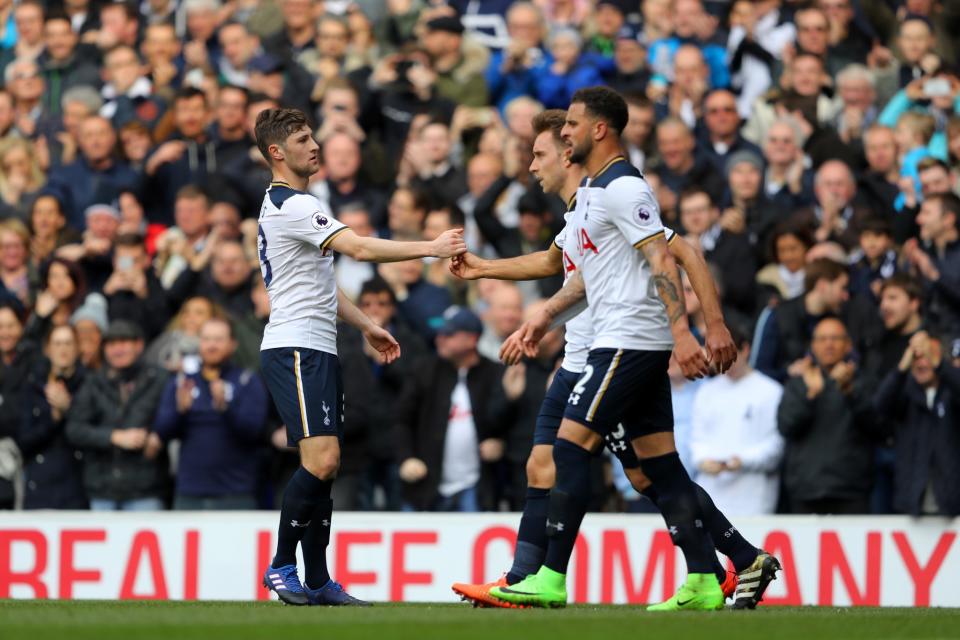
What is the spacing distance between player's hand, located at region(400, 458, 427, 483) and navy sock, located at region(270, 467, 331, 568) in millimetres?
4152

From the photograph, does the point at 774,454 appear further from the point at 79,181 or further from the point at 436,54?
the point at 79,181

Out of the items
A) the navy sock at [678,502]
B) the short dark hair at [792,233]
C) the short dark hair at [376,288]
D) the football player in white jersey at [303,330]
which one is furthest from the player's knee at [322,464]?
the short dark hair at [792,233]

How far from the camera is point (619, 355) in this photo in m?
9.32

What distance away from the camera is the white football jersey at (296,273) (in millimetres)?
9883

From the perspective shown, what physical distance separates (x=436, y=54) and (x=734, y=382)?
6.02 m

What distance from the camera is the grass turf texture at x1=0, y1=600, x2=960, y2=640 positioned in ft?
Result: 25.8

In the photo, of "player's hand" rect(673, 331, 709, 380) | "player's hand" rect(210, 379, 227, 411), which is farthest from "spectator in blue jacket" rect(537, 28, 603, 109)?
"player's hand" rect(673, 331, 709, 380)

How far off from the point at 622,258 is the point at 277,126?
6.75ft

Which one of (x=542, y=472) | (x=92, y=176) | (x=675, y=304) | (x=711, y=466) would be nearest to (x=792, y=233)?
(x=711, y=466)

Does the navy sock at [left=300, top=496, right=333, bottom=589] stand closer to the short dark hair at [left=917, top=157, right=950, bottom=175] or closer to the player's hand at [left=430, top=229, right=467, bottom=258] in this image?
the player's hand at [left=430, top=229, right=467, bottom=258]

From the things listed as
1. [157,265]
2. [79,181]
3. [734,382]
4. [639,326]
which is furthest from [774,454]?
[79,181]

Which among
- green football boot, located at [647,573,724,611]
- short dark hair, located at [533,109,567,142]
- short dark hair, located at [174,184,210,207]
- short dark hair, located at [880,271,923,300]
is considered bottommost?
green football boot, located at [647,573,724,611]

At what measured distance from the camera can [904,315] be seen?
1370 centimetres

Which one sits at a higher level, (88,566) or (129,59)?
(129,59)
